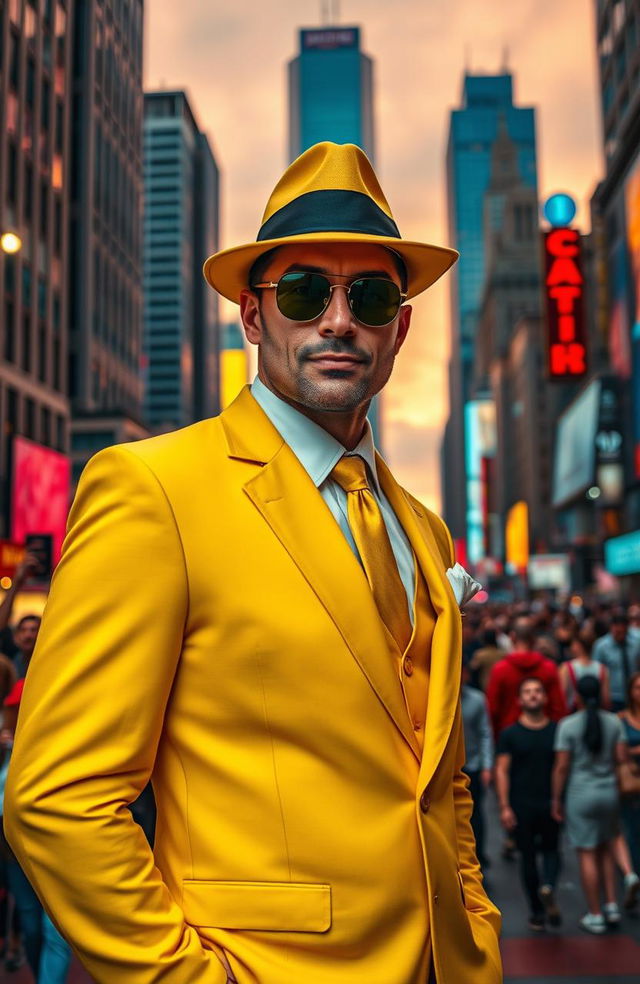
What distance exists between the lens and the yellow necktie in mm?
2039

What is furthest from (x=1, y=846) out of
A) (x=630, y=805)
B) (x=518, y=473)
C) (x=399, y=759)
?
(x=518, y=473)

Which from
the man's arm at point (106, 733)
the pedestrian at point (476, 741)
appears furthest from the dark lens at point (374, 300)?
the pedestrian at point (476, 741)

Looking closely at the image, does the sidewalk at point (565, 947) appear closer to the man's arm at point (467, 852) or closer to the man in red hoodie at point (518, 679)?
the man in red hoodie at point (518, 679)

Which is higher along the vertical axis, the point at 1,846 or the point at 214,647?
the point at 214,647

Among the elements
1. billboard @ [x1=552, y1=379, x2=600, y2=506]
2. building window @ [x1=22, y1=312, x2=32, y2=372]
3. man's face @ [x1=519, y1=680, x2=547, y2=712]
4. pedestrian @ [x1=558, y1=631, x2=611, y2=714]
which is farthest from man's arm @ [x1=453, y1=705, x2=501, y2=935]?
billboard @ [x1=552, y1=379, x2=600, y2=506]

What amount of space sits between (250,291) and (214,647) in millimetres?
894

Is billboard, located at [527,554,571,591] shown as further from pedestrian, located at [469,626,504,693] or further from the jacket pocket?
the jacket pocket

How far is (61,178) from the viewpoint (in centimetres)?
4894

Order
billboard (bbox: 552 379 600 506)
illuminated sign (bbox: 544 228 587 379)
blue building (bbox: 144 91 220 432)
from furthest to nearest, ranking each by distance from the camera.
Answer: blue building (bbox: 144 91 220 432), billboard (bbox: 552 379 600 506), illuminated sign (bbox: 544 228 587 379)

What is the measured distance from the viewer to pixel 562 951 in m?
6.84

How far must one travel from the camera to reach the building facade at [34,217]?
137 feet

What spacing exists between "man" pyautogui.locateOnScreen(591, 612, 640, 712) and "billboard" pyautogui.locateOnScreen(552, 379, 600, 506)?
42.1m

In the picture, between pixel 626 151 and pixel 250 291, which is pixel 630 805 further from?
pixel 626 151

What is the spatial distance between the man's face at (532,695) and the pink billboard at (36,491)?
2626cm
